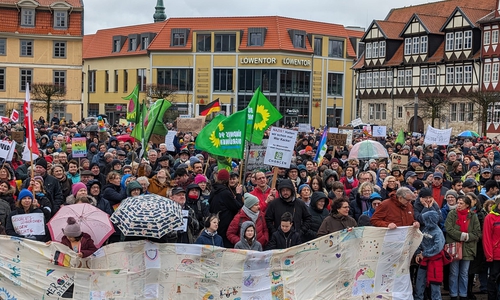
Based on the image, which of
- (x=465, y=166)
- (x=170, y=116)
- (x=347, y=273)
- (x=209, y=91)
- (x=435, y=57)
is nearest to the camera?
(x=347, y=273)

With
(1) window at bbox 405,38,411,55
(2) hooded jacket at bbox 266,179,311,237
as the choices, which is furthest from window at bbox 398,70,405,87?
(2) hooded jacket at bbox 266,179,311,237

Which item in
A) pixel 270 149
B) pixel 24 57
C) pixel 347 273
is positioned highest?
pixel 24 57

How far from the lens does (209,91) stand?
230 feet

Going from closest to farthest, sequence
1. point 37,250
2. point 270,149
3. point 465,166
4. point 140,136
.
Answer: point 37,250, point 270,149, point 140,136, point 465,166

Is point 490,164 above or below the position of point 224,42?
below

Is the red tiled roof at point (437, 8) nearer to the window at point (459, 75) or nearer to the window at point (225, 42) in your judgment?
the window at point (459, 75)

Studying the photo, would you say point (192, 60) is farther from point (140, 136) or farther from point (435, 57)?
point (140, 136)

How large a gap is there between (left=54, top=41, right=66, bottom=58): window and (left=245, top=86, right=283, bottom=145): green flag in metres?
51.2

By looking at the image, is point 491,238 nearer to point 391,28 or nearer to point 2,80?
point 391,28

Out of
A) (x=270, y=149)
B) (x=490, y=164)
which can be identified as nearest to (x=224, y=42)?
(x=490, y=164)

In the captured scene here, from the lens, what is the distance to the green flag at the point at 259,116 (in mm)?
14086

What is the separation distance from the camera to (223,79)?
70.3 metres

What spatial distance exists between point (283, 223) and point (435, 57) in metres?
53.0

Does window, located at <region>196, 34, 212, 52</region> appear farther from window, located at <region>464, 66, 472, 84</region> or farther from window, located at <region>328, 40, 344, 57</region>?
window, located at <region>464, 66, 472, 84</region>
